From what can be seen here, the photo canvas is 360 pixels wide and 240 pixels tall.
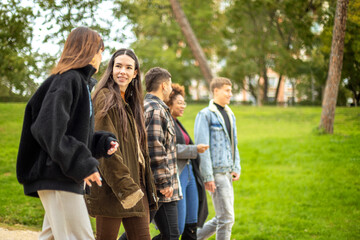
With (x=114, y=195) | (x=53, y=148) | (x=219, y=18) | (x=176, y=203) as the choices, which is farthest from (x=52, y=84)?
(x=219, y=18)

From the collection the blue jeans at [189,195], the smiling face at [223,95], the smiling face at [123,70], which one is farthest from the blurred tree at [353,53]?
the smiling face at [123,70]

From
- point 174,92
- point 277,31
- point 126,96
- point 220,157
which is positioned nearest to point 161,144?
point 126,96

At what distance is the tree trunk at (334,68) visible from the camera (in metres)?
7.71

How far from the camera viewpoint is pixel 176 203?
13.6 ft

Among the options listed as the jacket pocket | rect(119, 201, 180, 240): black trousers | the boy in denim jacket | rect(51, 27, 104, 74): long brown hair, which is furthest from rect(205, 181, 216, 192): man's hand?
rect(51, 27, 104, 74): long brown hair

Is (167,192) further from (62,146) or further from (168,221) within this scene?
(62,146)

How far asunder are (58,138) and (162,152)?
1.66 meters

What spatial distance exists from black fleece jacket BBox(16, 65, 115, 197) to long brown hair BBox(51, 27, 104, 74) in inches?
2.7

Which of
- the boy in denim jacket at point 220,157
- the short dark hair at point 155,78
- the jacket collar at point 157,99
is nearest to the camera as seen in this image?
the jacket collar at point 157,99

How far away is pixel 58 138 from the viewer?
240cm

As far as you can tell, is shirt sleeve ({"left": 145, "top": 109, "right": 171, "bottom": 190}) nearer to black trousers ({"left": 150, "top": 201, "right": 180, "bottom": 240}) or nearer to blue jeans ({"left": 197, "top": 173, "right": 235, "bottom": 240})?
black trousers ({"left": 150, "top": 201, "right": 180, "bottom": 240})

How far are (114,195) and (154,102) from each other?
3.85 ft

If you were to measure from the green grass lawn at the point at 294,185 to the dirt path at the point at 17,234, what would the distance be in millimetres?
813

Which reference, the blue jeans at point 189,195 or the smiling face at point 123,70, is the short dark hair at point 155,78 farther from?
the blue jeans at point 189,195
